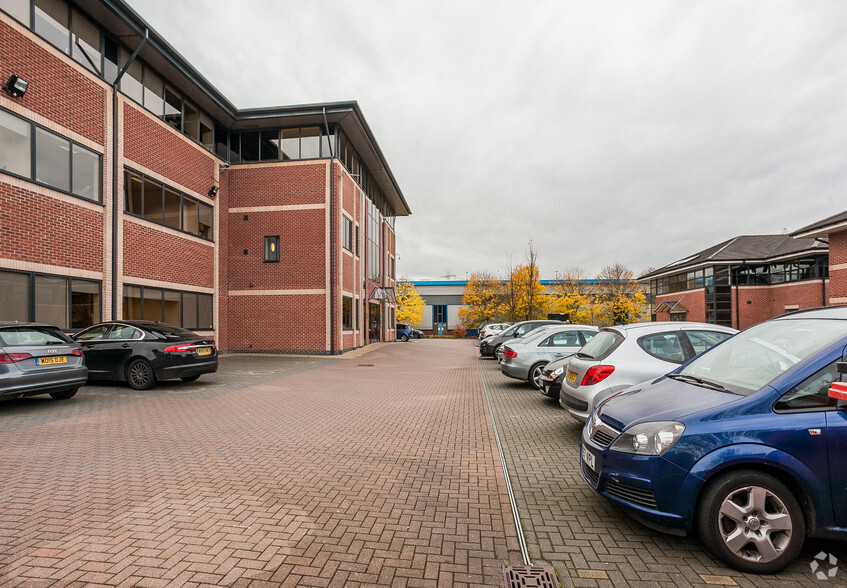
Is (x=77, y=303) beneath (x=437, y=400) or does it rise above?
above

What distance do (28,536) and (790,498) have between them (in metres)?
5.13

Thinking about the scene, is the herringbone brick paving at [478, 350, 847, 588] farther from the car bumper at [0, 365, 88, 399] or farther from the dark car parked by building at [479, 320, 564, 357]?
Result: the dark car parked by building at [479, 320, 564, 357]

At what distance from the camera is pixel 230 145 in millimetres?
22047

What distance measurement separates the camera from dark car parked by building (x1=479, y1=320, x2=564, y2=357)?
647 inches

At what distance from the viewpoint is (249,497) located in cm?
394

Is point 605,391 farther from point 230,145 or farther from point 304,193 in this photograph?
point 230,145

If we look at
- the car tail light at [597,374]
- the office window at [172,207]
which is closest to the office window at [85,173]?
the office window at [172,207]

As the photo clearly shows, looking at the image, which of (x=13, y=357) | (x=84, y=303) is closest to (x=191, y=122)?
(x=84, y=303)

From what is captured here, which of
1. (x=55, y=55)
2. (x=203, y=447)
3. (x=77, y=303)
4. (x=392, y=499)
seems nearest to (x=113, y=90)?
(x=55, y=55)

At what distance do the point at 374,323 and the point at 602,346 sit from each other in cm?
2766

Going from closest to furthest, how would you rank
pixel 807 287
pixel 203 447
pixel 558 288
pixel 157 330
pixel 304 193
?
1. pixel 203 447
2. pixel 157 330
3. pixel 304 193
4. pixel 807 287
5. pixel 558 288

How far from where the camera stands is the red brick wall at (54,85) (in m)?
11.1

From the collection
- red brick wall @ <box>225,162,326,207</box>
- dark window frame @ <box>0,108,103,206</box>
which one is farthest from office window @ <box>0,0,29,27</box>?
red brick wall @ <box>225,162,326,207</box>

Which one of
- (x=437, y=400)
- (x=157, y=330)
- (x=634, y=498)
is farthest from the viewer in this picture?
(x=157, y=330)
